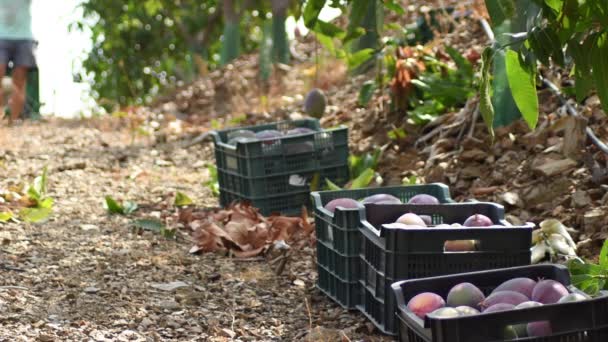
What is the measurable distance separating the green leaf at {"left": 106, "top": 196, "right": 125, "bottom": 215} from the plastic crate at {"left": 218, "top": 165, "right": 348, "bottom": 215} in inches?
22.5

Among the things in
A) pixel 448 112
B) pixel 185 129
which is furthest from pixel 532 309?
pixel 185 129

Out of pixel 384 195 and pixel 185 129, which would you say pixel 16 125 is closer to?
pixel 185 129

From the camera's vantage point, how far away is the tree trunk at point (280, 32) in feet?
35.1

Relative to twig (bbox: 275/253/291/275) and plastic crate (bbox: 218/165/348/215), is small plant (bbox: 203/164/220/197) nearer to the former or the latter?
plastic crate (bbox: 218/165/348/215)

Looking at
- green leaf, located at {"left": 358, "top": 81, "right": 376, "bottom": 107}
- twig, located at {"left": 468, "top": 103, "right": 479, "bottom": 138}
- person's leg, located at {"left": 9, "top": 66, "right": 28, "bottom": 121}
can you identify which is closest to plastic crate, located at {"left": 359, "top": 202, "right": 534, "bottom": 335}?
twig, located at {"left": 468, "top": 103, "right": 479, "bottom": 138}

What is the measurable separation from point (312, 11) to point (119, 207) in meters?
2.32

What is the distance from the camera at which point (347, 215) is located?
3.76 meters

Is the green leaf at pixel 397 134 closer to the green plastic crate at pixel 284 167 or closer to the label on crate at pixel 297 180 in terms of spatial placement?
the green plastic crate at pixel 284 167

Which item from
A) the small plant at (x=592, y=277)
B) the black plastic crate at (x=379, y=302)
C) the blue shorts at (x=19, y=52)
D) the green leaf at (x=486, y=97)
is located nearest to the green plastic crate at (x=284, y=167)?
the black plastic crate at (x=379, y=302)

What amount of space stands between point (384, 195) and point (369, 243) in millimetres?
458

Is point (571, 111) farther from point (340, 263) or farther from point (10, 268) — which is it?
point (10, 268)

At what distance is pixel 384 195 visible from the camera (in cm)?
403

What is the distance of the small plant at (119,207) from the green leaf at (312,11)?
216 centimetres

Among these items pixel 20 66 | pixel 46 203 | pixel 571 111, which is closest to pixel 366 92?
pixel 571 111
